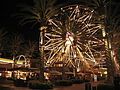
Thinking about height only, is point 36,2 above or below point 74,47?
above

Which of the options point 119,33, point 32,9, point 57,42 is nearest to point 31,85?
point 32,9

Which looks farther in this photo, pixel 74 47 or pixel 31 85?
pixel 74 47

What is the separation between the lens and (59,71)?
61250 millimetres

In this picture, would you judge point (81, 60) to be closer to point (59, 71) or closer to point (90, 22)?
point (90, 22)

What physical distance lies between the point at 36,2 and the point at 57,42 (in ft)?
40.1

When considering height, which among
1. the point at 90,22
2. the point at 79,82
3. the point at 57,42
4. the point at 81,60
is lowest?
the point at 79,82

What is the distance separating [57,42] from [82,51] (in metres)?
5.24

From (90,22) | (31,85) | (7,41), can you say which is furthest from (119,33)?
(7,41)

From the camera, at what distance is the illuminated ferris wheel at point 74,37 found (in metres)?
45.9

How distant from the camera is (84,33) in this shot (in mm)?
46406

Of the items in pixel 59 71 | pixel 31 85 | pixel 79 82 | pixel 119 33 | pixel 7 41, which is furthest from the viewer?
pixel 7 41

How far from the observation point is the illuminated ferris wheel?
45.9 m

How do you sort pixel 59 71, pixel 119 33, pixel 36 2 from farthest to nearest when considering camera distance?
pixel 59 71 → pixel 119 33 → pixel 36 2

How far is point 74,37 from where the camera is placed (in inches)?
1818
